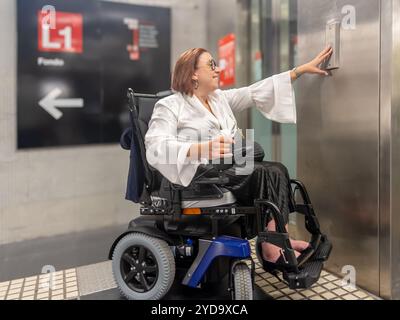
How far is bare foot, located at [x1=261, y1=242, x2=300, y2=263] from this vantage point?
4.98ft

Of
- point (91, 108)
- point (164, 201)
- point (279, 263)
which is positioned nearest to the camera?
point (279, 263)

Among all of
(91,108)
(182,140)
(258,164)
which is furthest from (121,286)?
(91,108)

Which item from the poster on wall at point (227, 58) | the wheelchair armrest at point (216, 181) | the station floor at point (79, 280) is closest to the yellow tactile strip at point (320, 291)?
the station floor at point (79, 280)

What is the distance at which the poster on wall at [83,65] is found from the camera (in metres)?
2.55

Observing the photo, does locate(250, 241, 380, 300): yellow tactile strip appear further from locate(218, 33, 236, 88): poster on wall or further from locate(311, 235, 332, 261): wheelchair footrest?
locate(218, 33, 236, 88): poster on wall

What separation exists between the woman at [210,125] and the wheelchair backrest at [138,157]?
7cm

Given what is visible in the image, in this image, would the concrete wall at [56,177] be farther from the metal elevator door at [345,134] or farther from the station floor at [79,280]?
the metal elevator door at [345,134]

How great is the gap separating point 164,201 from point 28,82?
5.11 ft

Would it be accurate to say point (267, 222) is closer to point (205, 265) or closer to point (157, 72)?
point (205, 265)

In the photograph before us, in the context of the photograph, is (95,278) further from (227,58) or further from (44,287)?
(227,58)

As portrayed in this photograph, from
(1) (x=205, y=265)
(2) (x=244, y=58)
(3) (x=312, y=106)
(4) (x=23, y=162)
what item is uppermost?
(2) (x=244, y=58)

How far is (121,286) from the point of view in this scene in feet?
5.56

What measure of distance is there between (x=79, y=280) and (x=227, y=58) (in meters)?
2.12

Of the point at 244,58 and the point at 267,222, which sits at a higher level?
the point at 244,58
